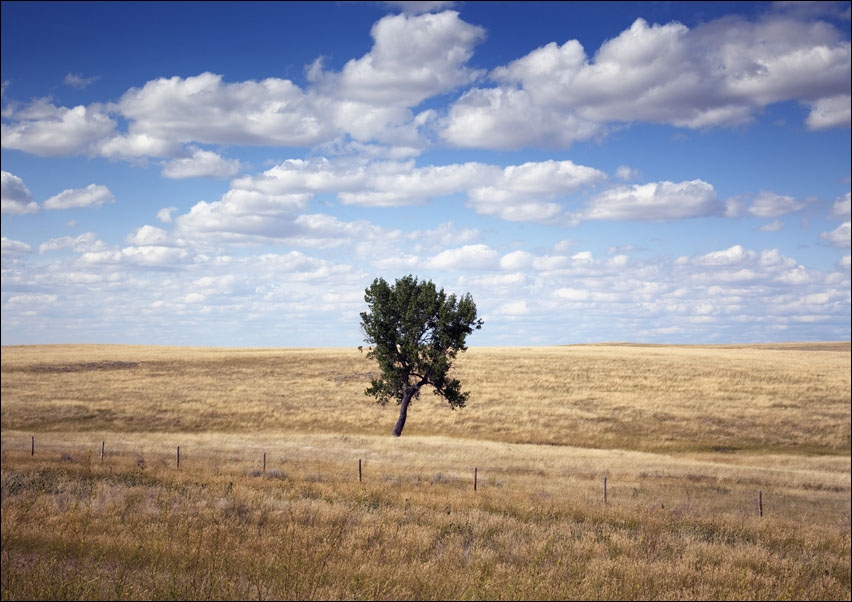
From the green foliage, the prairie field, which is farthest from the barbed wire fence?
the green foliage

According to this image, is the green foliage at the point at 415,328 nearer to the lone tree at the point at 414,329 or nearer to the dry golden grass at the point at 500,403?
the lone tree at the point at 414,329

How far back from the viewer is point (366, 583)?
9.69 m

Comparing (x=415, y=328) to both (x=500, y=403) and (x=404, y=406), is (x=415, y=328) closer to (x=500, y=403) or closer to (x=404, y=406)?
(x=404, y=406)

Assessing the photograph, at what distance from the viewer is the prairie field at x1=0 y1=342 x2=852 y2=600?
1050 cm

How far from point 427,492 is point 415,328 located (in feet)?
68.3

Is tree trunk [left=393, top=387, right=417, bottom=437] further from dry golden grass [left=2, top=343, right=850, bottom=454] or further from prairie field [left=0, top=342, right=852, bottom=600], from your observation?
dry golden grass [left=2, top=343, right=850, bottom=454]

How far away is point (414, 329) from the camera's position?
42.1 metres

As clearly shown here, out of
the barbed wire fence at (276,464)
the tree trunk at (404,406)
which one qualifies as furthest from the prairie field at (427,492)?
the tree trunk at (404,406)

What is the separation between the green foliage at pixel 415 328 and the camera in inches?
1650

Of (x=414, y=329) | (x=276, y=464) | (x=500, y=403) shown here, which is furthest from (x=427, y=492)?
(x=500, y=403)

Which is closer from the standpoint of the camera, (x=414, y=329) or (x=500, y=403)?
(x=414, y=329)

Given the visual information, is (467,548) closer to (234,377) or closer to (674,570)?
(674,570)

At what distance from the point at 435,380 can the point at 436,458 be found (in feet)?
33.1

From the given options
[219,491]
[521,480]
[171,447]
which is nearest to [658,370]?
[521,480]
